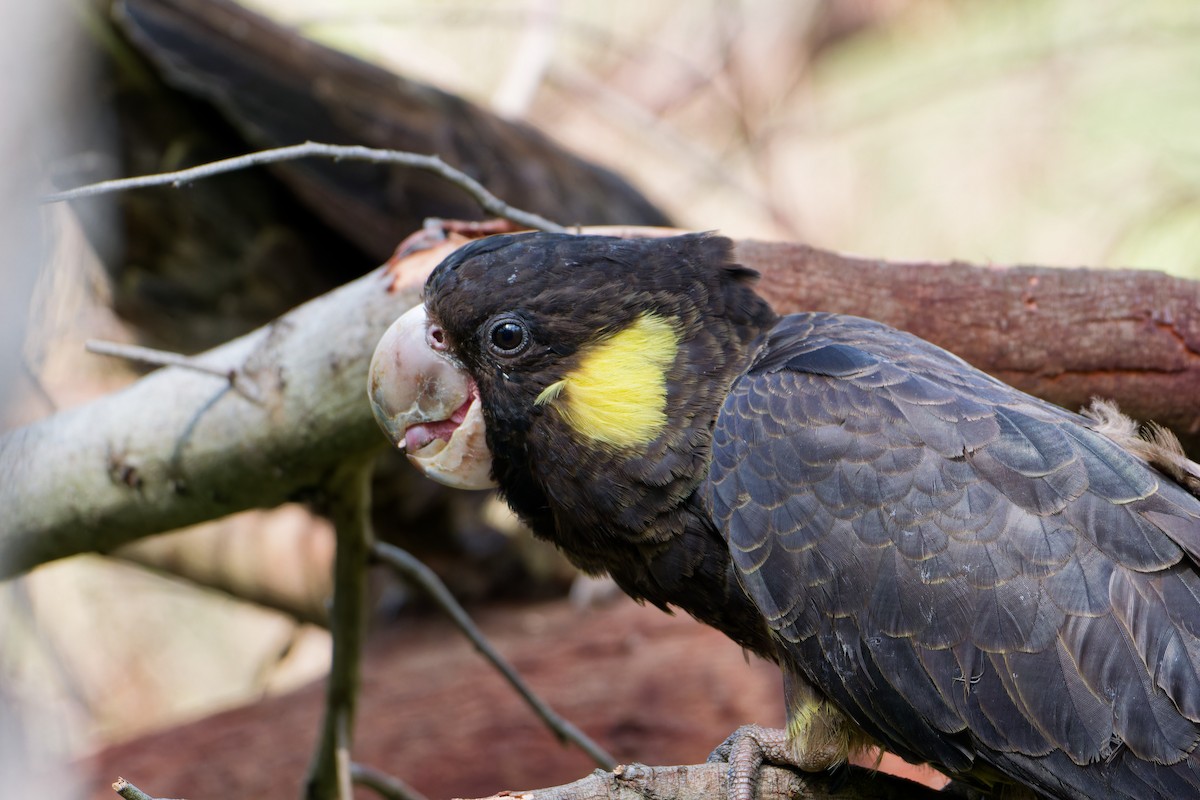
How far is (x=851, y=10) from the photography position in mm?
10031

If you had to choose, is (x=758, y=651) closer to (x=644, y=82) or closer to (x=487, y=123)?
(x=487, y=123)

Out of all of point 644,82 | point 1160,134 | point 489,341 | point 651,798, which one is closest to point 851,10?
point 644,82

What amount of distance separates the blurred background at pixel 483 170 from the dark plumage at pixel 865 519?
112 cm

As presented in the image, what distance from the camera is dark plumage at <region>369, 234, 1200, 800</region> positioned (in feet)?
6.85

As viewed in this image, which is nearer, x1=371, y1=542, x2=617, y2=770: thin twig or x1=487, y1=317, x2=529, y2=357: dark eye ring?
x1=487, y1=317, x2=529, y2=357: dark eye ring

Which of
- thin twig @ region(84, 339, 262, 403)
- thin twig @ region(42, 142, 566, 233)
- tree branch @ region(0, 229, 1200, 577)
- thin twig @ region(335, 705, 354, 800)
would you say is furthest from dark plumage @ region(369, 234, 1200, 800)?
thin twig @ region(335, 705, 354, 800)

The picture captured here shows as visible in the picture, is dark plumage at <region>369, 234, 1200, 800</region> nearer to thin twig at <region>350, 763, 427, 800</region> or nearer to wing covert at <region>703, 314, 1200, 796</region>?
wing covert at <region>703, 314, 1200, 796</region>

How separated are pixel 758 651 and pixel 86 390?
164 inches

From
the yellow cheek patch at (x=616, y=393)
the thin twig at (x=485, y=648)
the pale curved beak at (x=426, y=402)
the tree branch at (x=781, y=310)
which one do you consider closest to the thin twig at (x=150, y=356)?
the tree branch at (x=781, y=310)

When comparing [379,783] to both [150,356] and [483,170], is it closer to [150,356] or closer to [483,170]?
[150,356]

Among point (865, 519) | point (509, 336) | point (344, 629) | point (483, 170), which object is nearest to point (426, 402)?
point (509, 336)

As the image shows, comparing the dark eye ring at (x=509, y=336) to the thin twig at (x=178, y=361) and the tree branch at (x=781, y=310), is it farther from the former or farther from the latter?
the thin twig at (x=178, y=361)

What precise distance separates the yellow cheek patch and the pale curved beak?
210 mm

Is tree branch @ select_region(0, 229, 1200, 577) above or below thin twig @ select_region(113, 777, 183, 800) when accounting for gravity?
above
